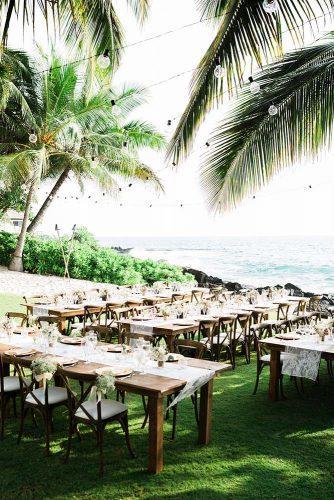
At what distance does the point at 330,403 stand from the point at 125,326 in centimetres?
337

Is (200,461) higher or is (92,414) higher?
(92,414)

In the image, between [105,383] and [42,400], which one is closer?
[105,383]

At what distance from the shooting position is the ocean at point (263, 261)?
3916cm

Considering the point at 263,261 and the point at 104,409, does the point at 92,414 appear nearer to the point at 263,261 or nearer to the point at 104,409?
the point at 104,409

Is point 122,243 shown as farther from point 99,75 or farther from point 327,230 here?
point 99,75

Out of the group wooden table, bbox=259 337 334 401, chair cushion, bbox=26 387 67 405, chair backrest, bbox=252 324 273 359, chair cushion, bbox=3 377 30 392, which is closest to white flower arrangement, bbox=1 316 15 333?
chair cushion, bbox=3 377 30 392

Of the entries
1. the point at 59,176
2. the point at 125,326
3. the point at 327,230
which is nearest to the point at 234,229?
the point at 327,230

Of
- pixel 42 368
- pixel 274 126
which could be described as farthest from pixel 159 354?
pixel 274 126

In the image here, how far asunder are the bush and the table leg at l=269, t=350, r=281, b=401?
33.3 feet

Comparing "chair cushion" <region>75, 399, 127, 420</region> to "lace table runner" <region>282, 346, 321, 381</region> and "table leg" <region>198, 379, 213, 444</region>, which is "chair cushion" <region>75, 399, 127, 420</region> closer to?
"table leg" <region>198, 379, 213, 444</region>

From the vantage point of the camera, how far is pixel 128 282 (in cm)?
1694

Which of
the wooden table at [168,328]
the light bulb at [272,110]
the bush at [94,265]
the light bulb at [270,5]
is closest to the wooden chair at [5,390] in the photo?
the wooden table at [168,328]

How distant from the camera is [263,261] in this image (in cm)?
5541

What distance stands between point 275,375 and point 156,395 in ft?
8.96
